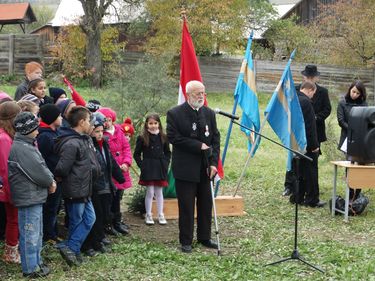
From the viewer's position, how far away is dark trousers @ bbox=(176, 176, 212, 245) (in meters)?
6.45

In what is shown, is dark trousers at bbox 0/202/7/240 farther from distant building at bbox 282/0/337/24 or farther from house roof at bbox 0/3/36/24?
house roof at bbox 0/3/36/24

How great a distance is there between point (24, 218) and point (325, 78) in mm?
21527

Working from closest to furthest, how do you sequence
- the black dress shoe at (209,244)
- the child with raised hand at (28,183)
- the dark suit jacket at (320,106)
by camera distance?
1. the child with raised hand at (28,183)
2. the black dress shoe at (209,244)
3. the dark suit jacket at (320,106)

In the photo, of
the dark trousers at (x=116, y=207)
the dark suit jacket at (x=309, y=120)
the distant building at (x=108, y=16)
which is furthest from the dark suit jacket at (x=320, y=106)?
the distant building at (x=108, y=16)

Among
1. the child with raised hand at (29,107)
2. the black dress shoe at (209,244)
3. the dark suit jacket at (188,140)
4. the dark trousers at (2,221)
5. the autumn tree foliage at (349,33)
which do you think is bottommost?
the black dress shoe at (209,244)

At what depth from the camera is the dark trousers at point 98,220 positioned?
6.12m

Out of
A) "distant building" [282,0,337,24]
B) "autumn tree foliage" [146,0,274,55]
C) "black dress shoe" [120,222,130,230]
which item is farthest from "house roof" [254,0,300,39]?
"black dress shoe" [120,222,130,230]

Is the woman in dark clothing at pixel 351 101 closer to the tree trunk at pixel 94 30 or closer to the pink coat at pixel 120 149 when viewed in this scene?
the pink coat at pixel 120 149

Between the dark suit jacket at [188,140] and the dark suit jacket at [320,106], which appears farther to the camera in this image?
the dark suit jacket at [320,106]

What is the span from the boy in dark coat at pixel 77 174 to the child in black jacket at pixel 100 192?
25 centimetres

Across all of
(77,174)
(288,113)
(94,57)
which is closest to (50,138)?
(77,174)

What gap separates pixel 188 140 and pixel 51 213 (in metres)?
1.58

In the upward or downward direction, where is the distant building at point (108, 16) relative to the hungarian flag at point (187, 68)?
upward

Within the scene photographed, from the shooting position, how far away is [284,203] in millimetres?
8945
